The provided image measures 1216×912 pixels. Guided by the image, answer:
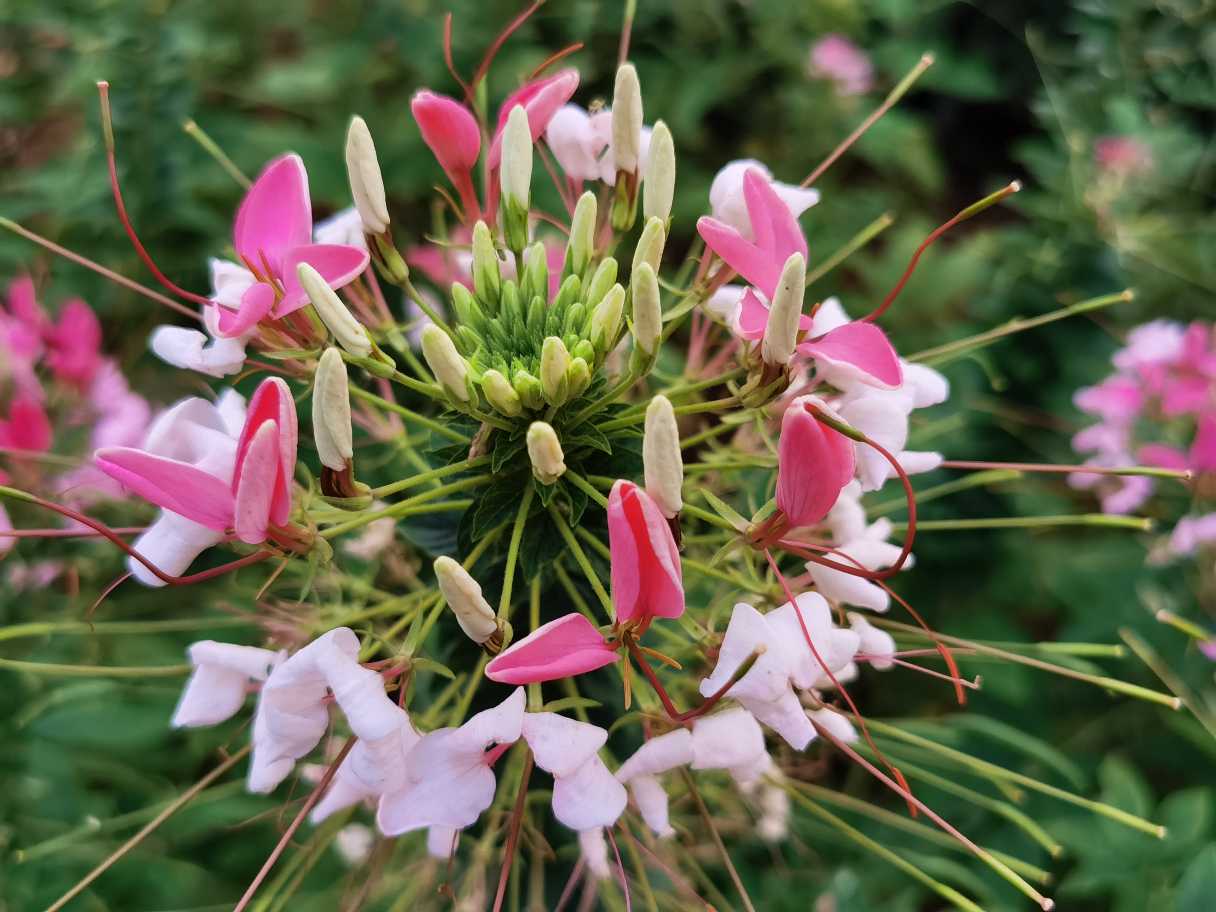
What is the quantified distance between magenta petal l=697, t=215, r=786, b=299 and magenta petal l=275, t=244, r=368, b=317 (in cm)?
25

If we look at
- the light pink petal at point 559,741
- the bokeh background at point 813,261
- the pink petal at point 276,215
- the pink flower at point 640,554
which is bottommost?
the bokeh background at point 813,261

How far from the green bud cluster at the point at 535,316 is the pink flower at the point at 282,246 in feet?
0.34

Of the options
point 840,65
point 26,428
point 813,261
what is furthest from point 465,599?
point 840,65

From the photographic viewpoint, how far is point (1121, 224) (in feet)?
5.24

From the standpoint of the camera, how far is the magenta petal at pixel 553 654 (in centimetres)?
57

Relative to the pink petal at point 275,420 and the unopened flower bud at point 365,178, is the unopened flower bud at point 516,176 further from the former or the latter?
the pink petal at point 275,420

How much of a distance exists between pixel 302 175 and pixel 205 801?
→ 824 millimetres

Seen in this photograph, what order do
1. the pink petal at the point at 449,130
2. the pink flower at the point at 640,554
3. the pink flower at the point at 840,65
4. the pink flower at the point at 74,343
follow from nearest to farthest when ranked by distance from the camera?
the pink flower at the point at 640,554
the pink petal at the point at 449,130
the pink flower at the point at 74,343
the pink flower at the point at 840,65

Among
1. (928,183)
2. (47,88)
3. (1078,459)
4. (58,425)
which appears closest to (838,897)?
(1078,459)

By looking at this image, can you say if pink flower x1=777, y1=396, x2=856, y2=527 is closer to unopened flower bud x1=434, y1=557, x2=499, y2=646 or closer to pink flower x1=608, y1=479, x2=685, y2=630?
pink flower x1=608, y1=479, x2=685, y2=630

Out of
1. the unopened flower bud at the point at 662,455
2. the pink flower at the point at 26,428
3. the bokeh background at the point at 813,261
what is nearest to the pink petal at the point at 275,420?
the unopened flower bud at the point at 662,455

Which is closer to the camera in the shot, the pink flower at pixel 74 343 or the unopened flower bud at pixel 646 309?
the unopened flower bud at pixel 646 309

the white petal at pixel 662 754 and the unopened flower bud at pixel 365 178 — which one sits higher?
the unopened flower bud at pixel 365 178

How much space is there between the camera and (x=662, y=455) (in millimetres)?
577
